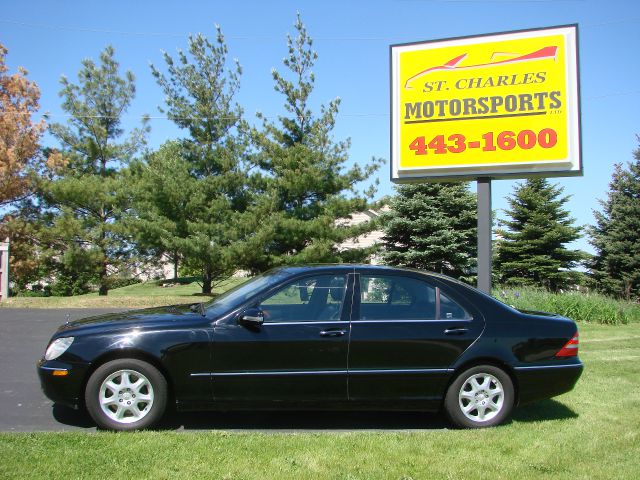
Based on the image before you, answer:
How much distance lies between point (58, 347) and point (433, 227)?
20.4 metres

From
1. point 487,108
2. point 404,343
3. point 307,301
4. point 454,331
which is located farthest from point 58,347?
point 487,108

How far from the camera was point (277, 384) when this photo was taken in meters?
5.50

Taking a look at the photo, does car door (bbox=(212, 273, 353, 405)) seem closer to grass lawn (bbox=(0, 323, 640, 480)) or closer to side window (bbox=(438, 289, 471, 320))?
grass lawn (bbox=(0, 323, 640, 480))

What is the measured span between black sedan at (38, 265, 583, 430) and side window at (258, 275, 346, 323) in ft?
0.03

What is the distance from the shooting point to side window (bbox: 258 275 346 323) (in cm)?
571

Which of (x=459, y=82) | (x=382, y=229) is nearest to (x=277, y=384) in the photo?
(x=459, y=82)

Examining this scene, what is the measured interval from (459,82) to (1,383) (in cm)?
927

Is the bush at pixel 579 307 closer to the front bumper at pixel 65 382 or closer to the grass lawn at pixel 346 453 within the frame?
the grass lawn at pixel 346 453

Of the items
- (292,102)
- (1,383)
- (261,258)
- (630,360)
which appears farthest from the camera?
(292,102)

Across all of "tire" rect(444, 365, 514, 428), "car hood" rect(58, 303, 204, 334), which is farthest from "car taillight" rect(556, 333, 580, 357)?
"car hood" rect(58, 303, 204, 334)

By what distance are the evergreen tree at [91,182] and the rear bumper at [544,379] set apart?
23.2 meters

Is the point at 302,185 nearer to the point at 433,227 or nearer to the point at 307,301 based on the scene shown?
the point at 433,227

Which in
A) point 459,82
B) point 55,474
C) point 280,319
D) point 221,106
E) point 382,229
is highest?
point 221,106

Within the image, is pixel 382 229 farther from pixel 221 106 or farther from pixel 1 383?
pixel 1 383
